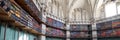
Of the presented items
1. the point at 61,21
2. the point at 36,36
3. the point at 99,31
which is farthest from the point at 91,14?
the point at 36,36

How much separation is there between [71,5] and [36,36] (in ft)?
22.1

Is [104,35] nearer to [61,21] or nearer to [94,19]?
[94,19]

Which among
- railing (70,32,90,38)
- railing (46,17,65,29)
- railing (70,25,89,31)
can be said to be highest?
railing (46,17,65,29)

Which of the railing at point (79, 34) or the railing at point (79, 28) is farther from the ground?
the railing at point (79, 28)

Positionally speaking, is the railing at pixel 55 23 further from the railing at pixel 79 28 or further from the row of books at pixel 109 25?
the row of books at pixel 109 25

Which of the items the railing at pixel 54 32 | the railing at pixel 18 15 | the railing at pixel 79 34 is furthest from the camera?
the railing at pixel 79 34

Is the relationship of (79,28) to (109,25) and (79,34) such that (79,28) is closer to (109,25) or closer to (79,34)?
(79,34)

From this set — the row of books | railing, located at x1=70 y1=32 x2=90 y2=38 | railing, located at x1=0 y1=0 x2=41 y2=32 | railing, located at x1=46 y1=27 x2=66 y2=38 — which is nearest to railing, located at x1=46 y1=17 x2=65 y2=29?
railing, located at x1=46 y1=27 x2=66 y2=38

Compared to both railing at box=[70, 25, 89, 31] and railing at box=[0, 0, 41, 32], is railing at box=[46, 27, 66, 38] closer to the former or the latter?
railing at box=[70, 25, 89, 31]

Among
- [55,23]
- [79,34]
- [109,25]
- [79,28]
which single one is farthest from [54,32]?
[109,25]

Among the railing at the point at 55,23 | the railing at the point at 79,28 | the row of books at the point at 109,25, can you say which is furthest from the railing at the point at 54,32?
the row of books at the point at 109,25

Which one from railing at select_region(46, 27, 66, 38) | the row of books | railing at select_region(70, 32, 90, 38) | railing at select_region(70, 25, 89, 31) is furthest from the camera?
railing at select_region(70, 25, 89, 31)

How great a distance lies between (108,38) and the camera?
17.9 metres

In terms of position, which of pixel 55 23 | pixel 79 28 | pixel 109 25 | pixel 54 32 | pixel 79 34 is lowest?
pixel 79 34
